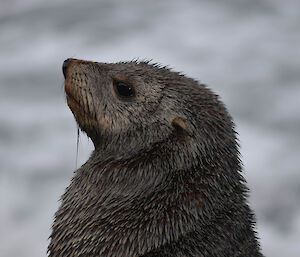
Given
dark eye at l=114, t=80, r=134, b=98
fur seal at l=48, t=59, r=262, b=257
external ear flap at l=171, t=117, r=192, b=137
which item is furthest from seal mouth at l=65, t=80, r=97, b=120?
external ear flap at l=171, t=117, r=192, b=137

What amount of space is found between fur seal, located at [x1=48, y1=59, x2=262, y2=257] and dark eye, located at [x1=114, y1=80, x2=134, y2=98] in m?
0.02

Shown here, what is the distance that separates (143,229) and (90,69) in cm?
344

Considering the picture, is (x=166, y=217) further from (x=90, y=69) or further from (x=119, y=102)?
(x=90, y=69)

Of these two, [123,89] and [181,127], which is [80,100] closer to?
[123,89]

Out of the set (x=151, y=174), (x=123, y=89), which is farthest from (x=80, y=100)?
(x=151, y=174)

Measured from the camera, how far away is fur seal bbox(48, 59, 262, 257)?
11562mm

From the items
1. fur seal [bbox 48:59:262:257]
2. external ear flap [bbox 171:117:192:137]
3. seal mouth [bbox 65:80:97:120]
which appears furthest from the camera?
seal mouth [bbox 65:80:97:120]

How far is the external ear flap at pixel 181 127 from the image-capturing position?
12047 mm

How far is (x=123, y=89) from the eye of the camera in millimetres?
12859

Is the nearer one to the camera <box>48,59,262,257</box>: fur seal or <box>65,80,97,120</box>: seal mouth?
<box>48,59,262,257</box>: fur seal

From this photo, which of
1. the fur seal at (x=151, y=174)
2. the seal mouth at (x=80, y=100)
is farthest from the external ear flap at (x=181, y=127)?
the seal mouth at (x=80, y=100)

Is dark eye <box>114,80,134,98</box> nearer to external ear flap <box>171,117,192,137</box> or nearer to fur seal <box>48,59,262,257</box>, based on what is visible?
fur seal <box>48,59,262,257</box>

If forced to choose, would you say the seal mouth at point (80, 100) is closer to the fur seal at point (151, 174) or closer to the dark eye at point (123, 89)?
the fur seal at point (151, 174)

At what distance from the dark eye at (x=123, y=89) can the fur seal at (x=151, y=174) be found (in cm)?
2
